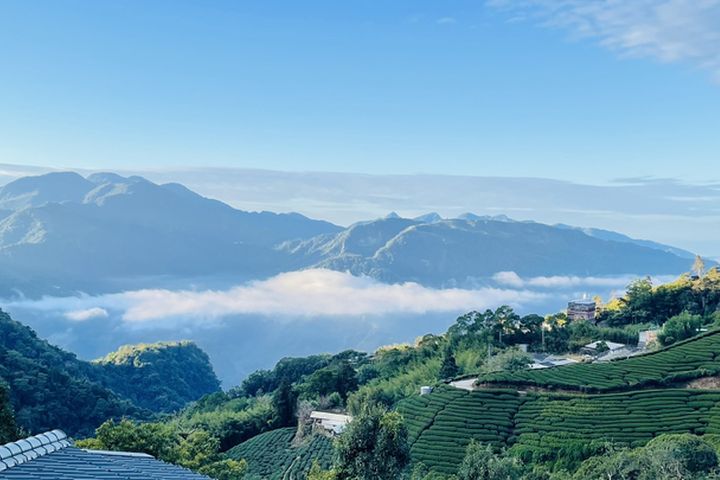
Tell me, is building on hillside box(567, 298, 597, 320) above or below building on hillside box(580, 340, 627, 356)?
below

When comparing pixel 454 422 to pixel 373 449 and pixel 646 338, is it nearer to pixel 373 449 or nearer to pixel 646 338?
pixel 373 449

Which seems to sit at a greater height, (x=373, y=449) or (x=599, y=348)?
(x=373, y=449)

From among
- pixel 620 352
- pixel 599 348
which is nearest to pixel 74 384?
pixel 599 348

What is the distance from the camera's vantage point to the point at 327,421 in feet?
153

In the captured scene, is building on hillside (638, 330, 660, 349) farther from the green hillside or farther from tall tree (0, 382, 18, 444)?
the green hillside

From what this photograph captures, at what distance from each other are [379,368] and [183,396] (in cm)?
5074

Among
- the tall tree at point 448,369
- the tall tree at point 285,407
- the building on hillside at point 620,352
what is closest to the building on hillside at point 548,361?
the building on hillside at point 620,352

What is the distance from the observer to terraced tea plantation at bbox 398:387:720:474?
31.4m

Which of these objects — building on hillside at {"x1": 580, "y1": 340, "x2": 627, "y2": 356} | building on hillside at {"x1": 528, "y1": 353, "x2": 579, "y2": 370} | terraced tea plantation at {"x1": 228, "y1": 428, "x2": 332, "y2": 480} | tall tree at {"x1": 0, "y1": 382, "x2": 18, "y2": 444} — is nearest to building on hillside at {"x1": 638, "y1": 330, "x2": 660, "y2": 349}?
building on hillside at {"x1": 580, "y1": 340, "x2": 627, "y2": 356}

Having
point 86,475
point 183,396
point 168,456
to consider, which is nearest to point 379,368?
point 168,456

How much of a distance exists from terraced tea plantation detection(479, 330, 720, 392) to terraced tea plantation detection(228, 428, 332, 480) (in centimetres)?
1151

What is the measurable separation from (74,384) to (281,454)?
29.5 metres

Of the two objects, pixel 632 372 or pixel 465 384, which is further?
pixel 465 384

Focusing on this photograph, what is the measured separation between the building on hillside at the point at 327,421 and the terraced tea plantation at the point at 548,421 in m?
7.63
